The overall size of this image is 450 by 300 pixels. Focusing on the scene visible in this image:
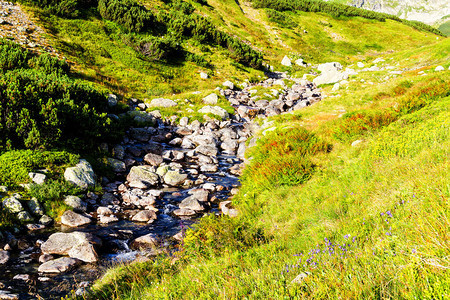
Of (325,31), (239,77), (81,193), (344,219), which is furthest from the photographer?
(325,31)

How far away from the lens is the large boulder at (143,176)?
1105 cm

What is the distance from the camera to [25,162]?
8.93m

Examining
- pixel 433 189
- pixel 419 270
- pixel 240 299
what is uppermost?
pixel 433 189

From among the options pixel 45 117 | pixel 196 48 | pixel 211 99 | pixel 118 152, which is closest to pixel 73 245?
pixel 45 117

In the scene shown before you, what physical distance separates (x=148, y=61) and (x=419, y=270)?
28.0 metres

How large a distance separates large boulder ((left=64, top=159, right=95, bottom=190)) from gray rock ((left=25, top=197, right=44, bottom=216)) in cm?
129

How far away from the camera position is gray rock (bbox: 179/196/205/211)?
30.8ft

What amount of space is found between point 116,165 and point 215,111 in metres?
10.1

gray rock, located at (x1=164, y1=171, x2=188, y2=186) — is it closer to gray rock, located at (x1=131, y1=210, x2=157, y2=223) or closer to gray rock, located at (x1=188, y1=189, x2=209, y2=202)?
gray rock, located at (x1=188, y1=189, x2=209, y2=202)

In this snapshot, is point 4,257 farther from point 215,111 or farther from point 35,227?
point 215,111

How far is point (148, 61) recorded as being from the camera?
26234 mm

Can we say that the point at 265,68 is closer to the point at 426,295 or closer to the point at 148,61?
the point at 148,61

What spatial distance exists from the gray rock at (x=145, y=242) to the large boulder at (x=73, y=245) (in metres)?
0.98

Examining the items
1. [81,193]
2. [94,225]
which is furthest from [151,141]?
[94,225]
